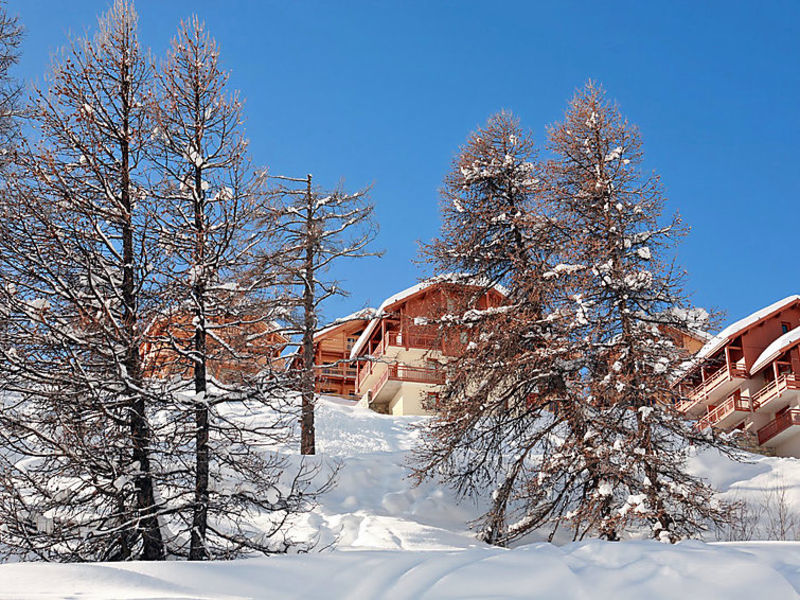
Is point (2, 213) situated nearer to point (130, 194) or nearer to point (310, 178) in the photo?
point (130, 194)

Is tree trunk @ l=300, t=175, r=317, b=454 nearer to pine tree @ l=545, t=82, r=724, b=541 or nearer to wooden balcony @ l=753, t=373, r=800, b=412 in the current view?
pine tree @ l=545, t=82, r=724, b=541

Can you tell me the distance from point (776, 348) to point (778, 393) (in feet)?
7.12

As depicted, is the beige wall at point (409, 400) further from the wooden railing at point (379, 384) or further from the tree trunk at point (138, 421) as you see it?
the tree trunk at point (138, 421)

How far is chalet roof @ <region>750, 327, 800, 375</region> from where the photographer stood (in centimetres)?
3538

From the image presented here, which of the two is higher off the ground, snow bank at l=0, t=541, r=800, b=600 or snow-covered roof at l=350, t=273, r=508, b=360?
snow-covered roof at l=350, t=273, r=508, b=360

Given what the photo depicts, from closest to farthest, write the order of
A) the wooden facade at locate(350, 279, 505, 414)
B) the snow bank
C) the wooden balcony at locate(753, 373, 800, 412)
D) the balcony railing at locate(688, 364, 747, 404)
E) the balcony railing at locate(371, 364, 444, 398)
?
the snow bank, the wooden facade at locate(350, 279, 505, 414), the balcony railing at locate(371, 364, 444, 398), the wooden balcony at locate(753, 373, 800, 412), the balcony railing at locate(688, 364, 747, 404)

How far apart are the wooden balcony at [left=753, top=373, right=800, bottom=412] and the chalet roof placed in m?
0.98

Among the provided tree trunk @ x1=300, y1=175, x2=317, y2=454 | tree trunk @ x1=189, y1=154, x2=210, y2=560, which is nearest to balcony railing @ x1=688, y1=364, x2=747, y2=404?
tree trunk @ x1=300, y1=175, x2=317, y2=454

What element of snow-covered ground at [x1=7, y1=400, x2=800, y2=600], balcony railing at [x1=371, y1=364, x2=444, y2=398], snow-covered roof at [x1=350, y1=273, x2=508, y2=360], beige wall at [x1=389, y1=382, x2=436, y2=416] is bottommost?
snow-covered ground at [x1=7, y1=400, x2=800, y2=600]

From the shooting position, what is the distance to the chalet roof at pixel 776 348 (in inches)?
1393

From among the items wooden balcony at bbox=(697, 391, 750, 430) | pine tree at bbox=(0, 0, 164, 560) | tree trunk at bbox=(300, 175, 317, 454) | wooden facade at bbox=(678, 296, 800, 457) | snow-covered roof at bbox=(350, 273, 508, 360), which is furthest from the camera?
wooden balcony at bbox=(697, 391, 750, 430)

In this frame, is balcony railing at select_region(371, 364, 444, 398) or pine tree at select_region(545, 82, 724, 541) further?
balcony railing at select_region(371, 364, 444, 398)

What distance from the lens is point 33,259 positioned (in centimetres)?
956

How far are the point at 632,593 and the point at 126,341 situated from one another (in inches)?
267
